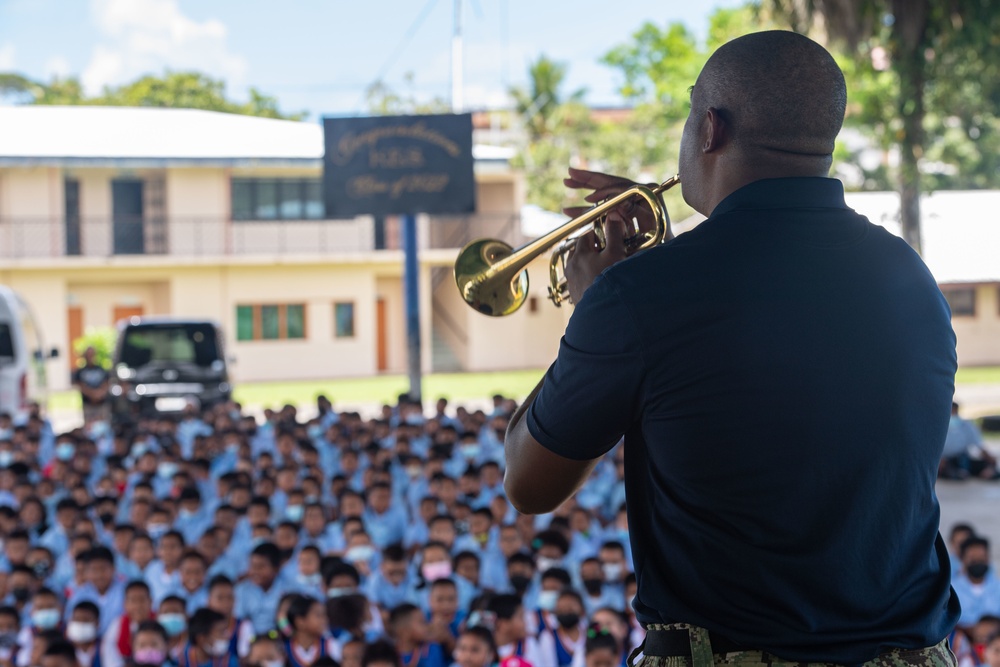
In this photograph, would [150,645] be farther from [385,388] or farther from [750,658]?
[385,388]

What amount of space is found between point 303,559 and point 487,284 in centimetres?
483

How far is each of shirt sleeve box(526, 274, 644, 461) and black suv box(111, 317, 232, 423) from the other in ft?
41.0

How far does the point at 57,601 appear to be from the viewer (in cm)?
629

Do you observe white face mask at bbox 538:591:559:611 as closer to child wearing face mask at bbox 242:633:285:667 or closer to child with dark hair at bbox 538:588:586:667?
child with dark hair at bbox 538:588:586:667

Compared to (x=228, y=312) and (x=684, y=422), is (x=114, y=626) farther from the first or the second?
(x=228, y=312)

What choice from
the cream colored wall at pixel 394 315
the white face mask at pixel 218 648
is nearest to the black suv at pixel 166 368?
the white face mask at pixel 218 648

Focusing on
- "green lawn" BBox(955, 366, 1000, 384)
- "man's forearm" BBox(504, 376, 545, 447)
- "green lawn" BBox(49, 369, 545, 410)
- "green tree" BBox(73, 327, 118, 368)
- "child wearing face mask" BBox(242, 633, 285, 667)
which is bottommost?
"green lawn" BBox(49, 369, 545, 410)

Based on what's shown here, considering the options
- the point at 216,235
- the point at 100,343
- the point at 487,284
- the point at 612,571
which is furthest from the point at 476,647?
the point at 216,235

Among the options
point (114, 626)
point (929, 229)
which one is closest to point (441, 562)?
point (114, 626)

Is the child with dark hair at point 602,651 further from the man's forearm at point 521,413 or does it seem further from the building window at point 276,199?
the building window at point 276,199

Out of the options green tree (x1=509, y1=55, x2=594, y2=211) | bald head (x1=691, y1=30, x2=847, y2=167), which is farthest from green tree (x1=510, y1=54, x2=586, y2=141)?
bald head (x1=691, y1=30, x2=847, y2=167)

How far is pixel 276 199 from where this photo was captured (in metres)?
Result: 24.3

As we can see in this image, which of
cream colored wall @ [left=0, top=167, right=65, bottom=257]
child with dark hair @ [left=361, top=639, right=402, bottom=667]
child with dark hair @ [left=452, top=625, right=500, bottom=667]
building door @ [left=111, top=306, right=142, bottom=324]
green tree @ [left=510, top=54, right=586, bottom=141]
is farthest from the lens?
green tree @ [left=510, top=54, right=586, bottom=141]

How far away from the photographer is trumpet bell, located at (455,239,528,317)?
6.90 ft
